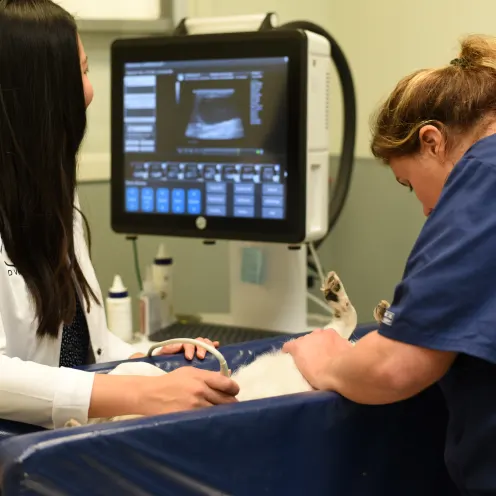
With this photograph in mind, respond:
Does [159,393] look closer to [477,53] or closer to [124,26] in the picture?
[477,53]

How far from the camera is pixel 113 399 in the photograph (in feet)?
3.89

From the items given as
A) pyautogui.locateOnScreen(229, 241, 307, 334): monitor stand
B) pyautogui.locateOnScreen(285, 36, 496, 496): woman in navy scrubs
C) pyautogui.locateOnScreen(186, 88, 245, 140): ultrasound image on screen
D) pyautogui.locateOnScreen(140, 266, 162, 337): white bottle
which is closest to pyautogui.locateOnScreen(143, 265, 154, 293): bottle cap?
pyautogui.locateOnScreen(140, 266, 162, 337): white bottle

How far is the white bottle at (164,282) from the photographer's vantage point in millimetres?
2066

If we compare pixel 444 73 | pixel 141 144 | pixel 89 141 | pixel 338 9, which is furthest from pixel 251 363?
pixel 338 9

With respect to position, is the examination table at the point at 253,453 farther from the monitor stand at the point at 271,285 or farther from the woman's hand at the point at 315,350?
the monitor stand at the point at 271,285

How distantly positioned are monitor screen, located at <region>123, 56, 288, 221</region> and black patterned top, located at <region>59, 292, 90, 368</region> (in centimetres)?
51

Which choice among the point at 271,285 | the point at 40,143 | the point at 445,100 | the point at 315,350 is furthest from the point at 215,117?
the point at 445,100

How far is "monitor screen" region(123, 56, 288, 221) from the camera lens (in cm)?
183

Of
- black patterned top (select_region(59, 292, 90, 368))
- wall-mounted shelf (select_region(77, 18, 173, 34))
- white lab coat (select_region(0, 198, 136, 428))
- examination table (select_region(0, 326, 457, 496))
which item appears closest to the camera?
examination table (select_region(0, 326, 457, 496))

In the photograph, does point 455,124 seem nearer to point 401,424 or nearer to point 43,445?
point 401,424

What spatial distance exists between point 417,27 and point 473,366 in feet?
A: 5.04

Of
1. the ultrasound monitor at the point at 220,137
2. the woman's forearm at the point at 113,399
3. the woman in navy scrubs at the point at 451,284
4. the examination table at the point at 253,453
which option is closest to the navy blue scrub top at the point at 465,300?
the woman in navy scrubs at the point at 451,284

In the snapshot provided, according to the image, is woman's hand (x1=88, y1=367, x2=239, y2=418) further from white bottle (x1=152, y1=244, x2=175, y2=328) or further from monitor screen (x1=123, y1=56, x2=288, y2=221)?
white bottle (x1=152, y1=244, x2=175, y2=328)

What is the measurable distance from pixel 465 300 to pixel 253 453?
0.33 metres
